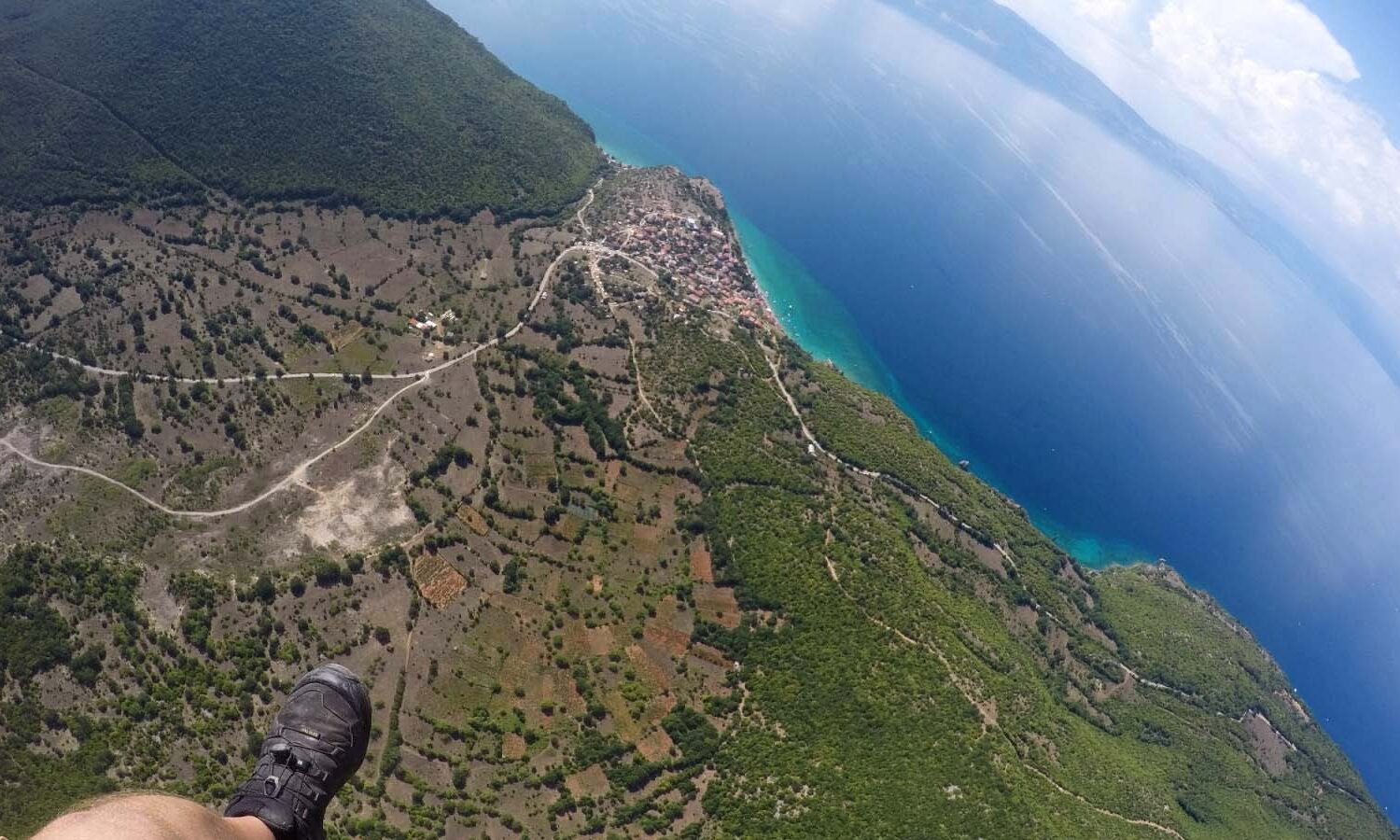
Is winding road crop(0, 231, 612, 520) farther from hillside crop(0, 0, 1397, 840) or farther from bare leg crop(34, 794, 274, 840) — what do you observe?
bare leg crop(34, 794, 274, 840)

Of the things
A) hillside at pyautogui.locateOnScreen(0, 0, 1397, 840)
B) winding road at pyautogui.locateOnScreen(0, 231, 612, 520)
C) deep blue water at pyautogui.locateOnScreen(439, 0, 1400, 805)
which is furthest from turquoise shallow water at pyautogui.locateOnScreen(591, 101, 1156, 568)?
winding road at pyautogui.locateOnScreen(0, 231, 612, 520)

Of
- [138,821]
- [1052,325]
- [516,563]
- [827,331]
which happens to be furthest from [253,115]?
[1052,325]

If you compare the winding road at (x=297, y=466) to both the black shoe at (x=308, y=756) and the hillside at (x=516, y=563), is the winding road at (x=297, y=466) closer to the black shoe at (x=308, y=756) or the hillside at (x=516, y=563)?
the hillside at (x=516, y=563)

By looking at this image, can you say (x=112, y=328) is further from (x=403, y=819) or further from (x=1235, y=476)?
(x=1235, y=476)

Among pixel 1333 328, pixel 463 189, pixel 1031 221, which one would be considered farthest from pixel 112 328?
pixel 1333 328

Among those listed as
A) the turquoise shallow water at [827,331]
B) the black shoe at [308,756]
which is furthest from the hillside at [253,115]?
the black shoe at [308,756]

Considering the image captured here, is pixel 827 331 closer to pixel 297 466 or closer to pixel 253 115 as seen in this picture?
pixel 297 466
